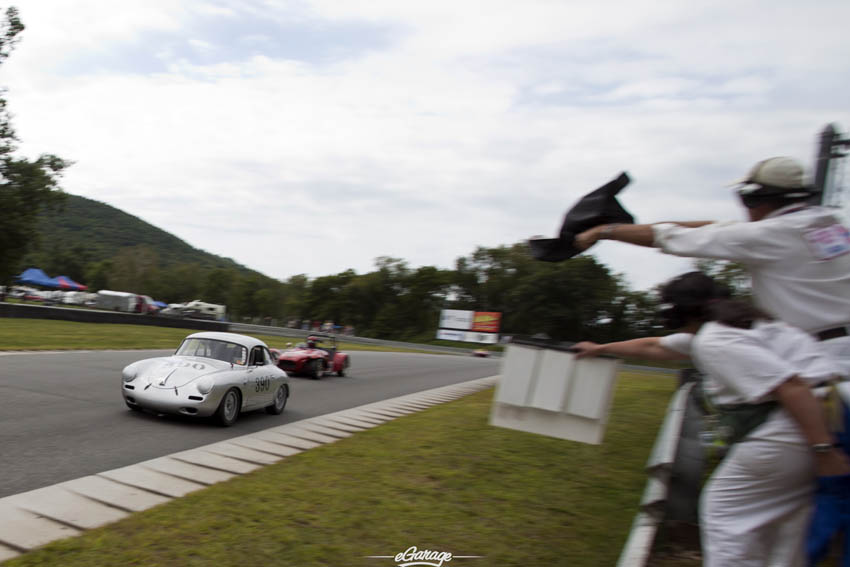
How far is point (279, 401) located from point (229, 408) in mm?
1772

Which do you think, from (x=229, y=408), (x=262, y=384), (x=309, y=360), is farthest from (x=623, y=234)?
(x=309, y=360)

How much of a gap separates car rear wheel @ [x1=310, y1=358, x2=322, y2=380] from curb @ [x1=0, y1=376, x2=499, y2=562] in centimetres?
851

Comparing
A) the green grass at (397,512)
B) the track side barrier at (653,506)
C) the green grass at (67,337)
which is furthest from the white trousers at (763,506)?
the green grass at (67,337)

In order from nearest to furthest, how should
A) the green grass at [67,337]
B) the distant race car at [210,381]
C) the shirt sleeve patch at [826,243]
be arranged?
the shirt sleeve patch at [826,243]
the distant race car at [210,381]
the green grass at [67,337]

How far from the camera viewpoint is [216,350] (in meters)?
10.9

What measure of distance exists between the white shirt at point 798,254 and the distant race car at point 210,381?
833 cm

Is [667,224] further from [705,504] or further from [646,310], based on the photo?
[646,310]

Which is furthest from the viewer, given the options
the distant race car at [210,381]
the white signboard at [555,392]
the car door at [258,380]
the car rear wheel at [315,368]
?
the car rear wheel at [315,368]

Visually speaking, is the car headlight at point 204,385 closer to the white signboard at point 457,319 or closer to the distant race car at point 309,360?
the distant race car at point 309,360

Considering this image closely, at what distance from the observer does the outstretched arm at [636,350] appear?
305 cm

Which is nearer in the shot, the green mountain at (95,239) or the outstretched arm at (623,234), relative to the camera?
the outstretched arm at (623,234)

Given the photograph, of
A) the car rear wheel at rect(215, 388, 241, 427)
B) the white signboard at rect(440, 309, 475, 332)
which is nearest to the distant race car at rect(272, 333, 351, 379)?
the car rear wheel at rect(215, 388, 241, 427)

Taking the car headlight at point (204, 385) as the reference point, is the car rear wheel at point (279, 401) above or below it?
below

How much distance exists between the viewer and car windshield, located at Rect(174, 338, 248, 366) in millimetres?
10883
